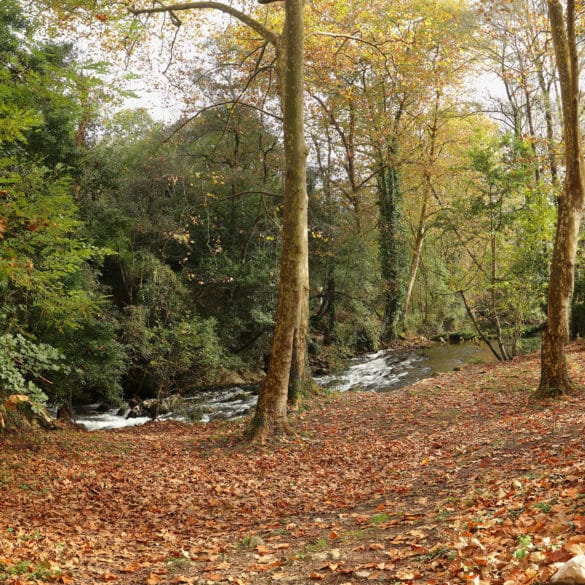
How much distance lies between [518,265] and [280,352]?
979 centimetres

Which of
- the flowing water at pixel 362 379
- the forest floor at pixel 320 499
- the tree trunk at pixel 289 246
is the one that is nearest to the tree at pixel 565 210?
the forest floor at pixel 320 499

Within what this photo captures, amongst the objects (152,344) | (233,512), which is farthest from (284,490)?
(152,344)

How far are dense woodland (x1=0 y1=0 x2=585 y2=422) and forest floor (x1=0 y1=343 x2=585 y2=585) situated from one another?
6.89 feet

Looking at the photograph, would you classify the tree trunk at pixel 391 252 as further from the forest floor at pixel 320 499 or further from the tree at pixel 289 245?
the tree at pixel 289 245

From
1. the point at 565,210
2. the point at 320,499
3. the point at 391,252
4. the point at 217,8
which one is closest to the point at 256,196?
the point at 391,252

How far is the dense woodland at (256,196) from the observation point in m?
11.8

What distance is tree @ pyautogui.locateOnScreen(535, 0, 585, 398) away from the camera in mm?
9172

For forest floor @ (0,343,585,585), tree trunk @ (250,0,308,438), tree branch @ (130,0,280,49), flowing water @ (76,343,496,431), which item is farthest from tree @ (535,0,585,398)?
flowing water @ (76,343,496,431)

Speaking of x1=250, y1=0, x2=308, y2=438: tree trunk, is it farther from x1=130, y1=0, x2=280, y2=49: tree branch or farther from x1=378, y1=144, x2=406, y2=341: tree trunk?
x1=378, y1=144, x2=406, y2=341: tree trunk

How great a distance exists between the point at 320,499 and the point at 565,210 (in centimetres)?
654

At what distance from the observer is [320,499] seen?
22.8 ft

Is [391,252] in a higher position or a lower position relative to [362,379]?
higher

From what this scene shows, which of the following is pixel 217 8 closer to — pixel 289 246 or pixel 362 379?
pixel 289 246

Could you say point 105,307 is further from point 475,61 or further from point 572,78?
point 475,61
